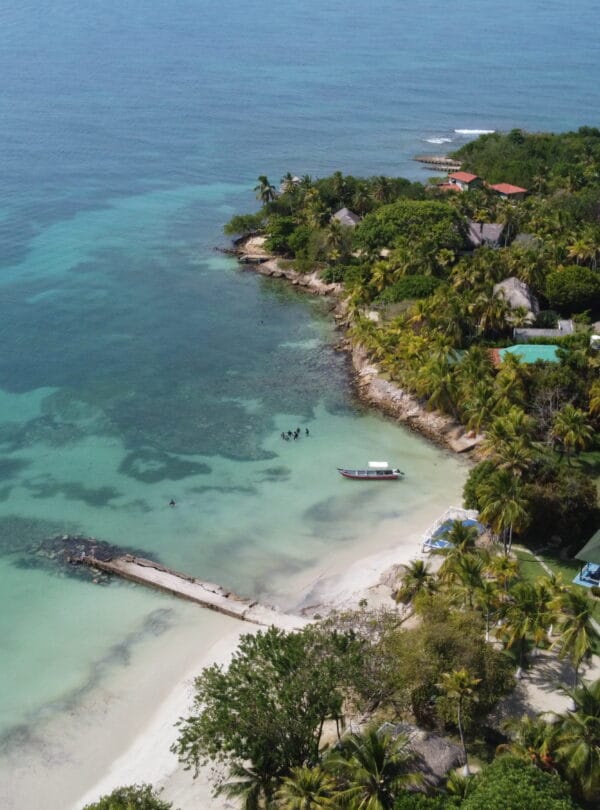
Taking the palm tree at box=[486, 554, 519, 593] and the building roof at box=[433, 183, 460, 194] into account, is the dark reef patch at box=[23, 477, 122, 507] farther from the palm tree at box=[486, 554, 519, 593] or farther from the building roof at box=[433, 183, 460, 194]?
the building roof at box=[433, 183, 460, 194]

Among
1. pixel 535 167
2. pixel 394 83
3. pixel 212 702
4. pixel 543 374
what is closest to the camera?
pixel 212 702

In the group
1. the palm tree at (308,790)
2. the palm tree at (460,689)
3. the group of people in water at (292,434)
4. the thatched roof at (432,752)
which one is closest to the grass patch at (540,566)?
the palm tree at (460,689)

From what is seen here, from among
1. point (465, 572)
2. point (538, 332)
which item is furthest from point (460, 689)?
point (538, 332)

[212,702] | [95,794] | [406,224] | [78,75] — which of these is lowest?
[95,794]

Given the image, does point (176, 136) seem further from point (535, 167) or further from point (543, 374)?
point (543, 374)

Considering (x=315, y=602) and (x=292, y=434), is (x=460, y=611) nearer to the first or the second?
(x=315, y=602)

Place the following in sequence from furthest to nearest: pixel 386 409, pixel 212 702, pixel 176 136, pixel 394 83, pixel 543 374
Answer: pixel 394 83 < pixel 176 136 < pixel 386 409 < pixel 543 374 < pixel 212 702

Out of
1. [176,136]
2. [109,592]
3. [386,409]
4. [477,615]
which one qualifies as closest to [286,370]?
[386,409]
